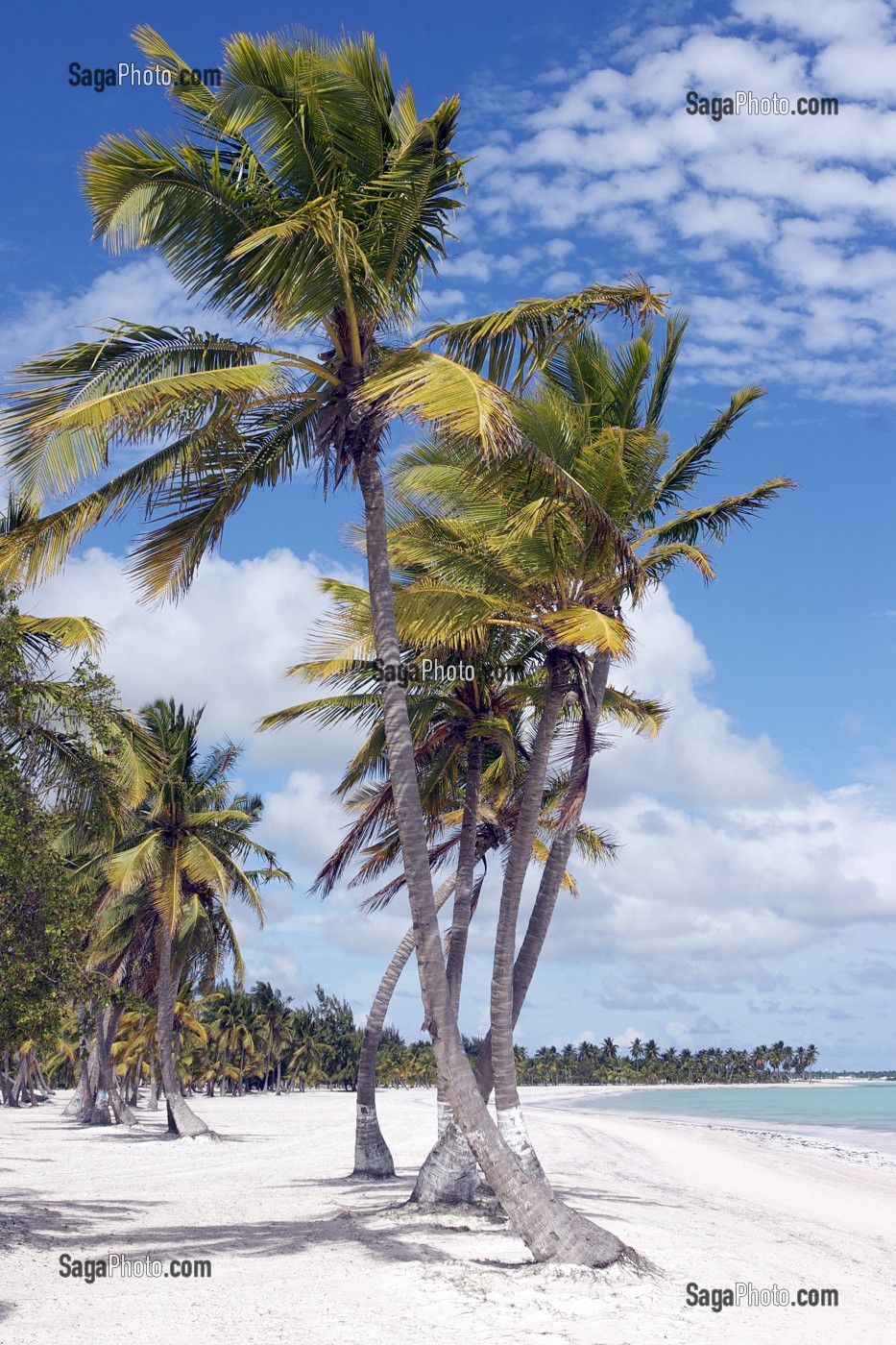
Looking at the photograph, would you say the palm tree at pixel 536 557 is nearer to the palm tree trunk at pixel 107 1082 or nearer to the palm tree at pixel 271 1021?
the palm tree trunk at pixel 107 1082

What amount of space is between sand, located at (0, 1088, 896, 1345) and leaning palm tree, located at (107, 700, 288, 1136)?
5.70 metres

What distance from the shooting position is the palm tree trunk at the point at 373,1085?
1659 cm

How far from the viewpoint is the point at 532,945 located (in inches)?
497

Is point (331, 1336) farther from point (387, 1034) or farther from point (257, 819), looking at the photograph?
point (387, 1034)

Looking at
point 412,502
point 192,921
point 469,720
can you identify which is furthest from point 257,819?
point 412,502

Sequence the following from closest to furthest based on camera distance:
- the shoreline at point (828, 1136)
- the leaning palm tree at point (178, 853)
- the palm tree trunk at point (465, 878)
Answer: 1. the palm tree trunk at point (465, 878)
2. the leaning palm tree at point (178, 853)
3. the shoreline at point (828, 1136)

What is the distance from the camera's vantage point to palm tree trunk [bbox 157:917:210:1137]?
2631cm

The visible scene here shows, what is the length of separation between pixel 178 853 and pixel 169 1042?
4798 millimetres

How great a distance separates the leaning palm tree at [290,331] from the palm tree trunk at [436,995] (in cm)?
2

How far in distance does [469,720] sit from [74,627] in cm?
484

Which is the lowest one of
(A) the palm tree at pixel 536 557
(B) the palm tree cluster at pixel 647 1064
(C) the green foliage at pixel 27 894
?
(B) the palm tree cluster at pixel 647 1064

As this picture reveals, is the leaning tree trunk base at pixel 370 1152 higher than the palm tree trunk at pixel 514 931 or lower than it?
lower

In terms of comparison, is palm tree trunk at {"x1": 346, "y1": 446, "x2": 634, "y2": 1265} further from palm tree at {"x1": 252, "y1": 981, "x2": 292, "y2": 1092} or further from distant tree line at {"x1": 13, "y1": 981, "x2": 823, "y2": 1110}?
palm tree at {"x1": 252, "y1": 981, "x2": 292, "y2": 1092}

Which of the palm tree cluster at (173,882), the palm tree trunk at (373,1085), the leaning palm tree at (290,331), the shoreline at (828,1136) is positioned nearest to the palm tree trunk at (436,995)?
the leaning palm tree at (290,331)
